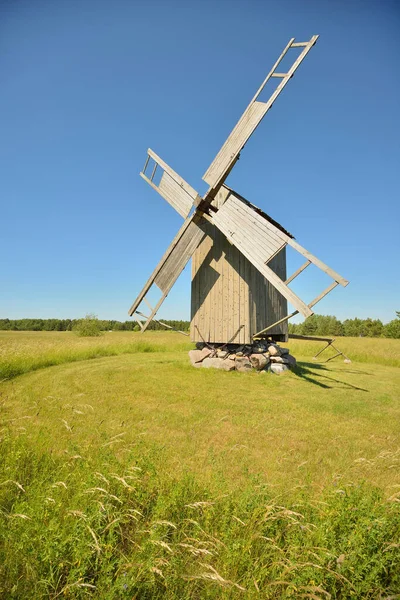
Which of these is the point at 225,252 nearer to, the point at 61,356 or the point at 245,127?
the point at 245,127

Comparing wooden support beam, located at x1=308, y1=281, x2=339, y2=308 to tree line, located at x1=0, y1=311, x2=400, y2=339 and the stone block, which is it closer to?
the stone block

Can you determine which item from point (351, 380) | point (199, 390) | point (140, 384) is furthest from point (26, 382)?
point (351, 380)

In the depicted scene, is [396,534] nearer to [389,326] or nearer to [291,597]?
[291,597]

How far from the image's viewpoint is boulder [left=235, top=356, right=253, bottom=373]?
10757 millimetres

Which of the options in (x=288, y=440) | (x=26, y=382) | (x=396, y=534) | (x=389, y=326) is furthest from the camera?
(x=389, y=326)

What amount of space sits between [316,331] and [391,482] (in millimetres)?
68557

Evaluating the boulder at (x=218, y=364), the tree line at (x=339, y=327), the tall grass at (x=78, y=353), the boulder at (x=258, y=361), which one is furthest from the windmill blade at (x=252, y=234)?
the tree line at (x=339, y=327)

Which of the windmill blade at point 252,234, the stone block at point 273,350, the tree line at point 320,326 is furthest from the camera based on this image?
the tree line at point 320,326

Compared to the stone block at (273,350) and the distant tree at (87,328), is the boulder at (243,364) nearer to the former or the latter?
the stone block at (273,350)

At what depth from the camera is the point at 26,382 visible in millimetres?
10000

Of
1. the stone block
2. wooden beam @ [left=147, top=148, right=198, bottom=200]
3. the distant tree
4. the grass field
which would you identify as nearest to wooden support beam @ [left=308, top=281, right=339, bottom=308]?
the grass field

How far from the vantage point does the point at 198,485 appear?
345cm

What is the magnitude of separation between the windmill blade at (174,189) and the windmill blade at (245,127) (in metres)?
0.90

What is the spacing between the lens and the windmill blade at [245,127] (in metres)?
8.84
